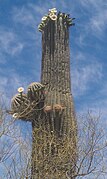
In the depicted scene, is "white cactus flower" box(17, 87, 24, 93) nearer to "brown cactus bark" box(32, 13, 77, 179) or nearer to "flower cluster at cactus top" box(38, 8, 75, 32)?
"brown cactus bark" box(32, 13, 77, 179)

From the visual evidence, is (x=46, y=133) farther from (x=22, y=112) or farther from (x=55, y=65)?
(x=55, y=65)

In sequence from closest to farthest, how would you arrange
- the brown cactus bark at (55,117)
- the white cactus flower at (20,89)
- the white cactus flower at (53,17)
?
the brown cactus bark at (55,117), the white cactus flower at (20,89), the white cactus flower at (53,17)

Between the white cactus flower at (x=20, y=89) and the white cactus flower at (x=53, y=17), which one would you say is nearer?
the white cactus flower at (x=20, y=89)

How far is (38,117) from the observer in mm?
14320

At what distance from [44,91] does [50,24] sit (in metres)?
2.44

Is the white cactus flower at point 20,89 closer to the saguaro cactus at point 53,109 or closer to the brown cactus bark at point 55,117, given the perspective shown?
the saguaro cactus at point 53,109

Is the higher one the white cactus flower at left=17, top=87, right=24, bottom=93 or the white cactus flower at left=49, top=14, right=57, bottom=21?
the white cactus flower at left=49, top=14, right=57, bottom=21

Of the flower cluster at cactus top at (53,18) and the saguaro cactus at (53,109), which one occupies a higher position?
the flower cluster at cactus top at (53,18)

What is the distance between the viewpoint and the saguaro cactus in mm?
13492

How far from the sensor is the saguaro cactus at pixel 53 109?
13.5m

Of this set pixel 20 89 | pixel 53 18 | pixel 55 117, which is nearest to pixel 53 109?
pixel 55 117

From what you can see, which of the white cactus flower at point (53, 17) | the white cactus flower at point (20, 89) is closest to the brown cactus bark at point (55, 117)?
the white cactus flower at point (53, 17)

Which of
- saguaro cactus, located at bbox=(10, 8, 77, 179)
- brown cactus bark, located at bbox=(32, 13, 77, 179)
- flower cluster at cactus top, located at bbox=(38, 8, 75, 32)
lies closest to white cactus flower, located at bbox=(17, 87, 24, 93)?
saguaro cactus, located at bbox=(10, 8, 77, 179)

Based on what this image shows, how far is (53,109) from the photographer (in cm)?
1410
